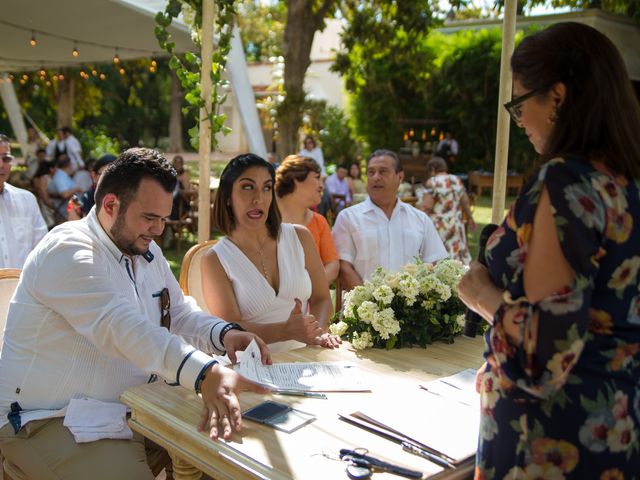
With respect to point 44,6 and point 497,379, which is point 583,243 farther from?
point 44,6

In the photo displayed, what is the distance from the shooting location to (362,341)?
2916 mm

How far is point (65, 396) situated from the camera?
7.97 ft

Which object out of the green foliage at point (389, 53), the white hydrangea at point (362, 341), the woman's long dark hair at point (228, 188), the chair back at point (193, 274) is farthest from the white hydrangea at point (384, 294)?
the green foliage at point (389, 53)

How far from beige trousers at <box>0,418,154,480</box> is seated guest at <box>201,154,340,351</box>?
3.21 feet

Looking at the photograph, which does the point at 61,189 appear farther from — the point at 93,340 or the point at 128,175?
the point at 93,340

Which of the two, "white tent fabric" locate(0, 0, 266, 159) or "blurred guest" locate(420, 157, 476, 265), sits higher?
"white tent fabric" locate(0, 0, 266, 159)

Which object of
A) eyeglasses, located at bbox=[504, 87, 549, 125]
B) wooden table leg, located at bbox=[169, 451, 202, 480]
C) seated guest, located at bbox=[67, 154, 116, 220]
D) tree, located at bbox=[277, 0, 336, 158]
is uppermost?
tree, located at bbox=[277, 0, 336, 158]

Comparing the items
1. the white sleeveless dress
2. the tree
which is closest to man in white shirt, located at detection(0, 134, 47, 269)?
the white sleeveless dress

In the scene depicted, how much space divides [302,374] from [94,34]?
38.1 ft

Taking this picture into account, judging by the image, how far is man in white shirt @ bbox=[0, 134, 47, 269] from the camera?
471 centimetres

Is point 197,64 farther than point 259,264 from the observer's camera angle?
Yes

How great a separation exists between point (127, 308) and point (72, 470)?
24.3 inches

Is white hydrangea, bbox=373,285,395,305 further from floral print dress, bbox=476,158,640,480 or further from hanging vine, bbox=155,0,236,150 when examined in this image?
hanging vine, bbox=155,0,236,150

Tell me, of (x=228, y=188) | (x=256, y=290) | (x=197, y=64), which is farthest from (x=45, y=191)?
(x=256, y=290)
